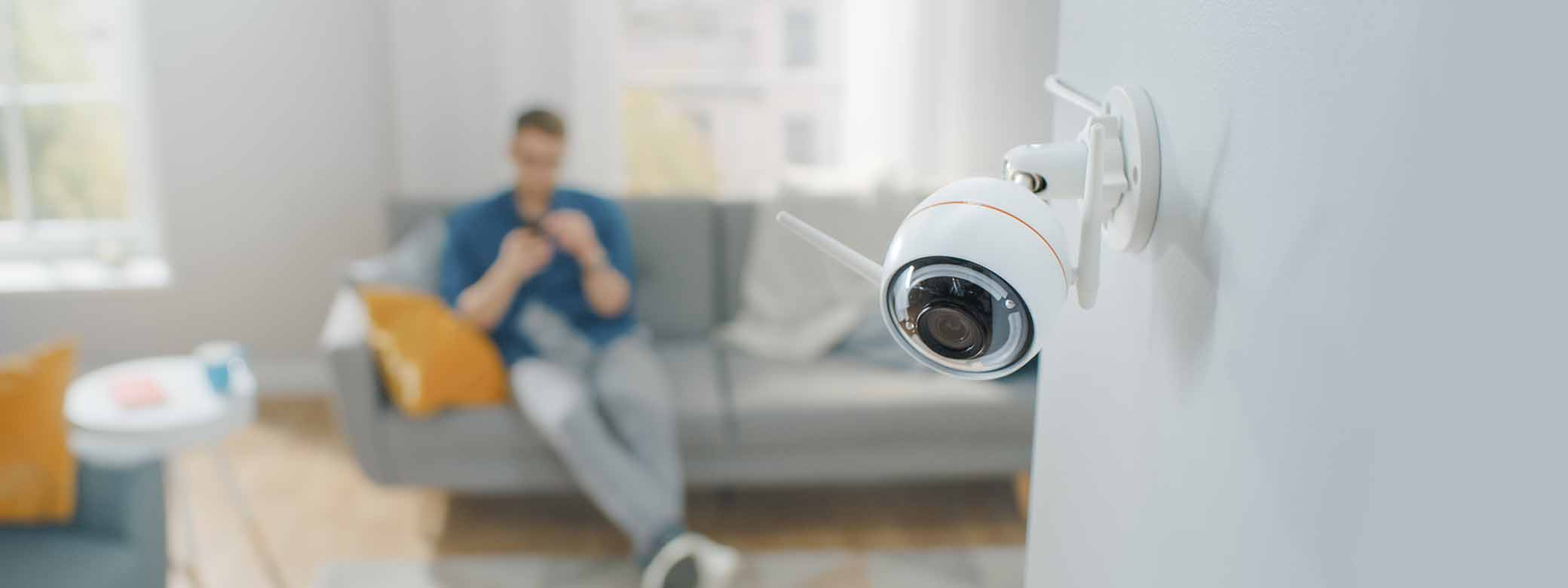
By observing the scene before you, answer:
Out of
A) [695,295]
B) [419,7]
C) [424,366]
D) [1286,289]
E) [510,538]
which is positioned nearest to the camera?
[1286,289]

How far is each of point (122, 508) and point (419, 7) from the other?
184 cm

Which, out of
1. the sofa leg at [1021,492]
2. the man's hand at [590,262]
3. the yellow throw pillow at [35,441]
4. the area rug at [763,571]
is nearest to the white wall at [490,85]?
the man's hand at [590,262]

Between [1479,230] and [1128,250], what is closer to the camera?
[1479,230]

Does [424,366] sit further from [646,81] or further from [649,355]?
[646,81]

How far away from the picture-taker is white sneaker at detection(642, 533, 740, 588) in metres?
2.67

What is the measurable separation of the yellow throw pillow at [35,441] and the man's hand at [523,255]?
963mm

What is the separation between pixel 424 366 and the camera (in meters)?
2.84

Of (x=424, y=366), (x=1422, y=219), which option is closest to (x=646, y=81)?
(x=424, y=366)

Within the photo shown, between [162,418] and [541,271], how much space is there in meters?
0.91

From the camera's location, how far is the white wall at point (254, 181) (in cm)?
375

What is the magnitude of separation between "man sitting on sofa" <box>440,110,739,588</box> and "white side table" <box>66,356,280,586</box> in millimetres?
564

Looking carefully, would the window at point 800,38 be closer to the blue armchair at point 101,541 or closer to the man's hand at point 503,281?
A: the man's hand at point 503,281

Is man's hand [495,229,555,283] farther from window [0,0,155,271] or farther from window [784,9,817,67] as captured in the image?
window [0,0,155,271]

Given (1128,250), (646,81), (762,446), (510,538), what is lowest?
(510,538)
